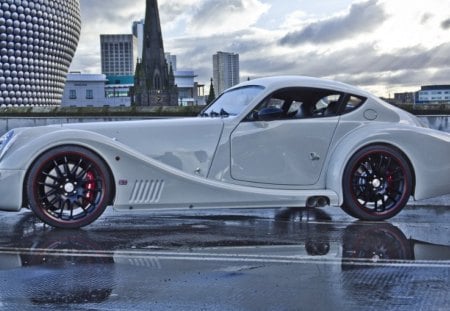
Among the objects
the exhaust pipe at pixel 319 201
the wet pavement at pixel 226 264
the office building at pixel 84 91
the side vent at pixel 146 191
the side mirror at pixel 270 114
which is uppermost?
the office building at pixel 84 91

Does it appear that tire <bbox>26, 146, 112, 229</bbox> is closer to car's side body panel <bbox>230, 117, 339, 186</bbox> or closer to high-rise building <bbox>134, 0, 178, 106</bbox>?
car's side body panel <bbox>230, 117, 339, 186</bbox>

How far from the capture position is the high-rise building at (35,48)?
8606 centimetres

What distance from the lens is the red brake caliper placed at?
215 inches

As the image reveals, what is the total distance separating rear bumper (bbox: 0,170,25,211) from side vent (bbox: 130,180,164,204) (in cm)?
103

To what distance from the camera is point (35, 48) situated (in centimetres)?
9206

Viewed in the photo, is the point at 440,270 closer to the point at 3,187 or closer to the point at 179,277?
the point at 179,277

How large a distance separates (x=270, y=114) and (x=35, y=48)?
3654 inches

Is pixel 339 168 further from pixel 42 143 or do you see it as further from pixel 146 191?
pixel 42 143

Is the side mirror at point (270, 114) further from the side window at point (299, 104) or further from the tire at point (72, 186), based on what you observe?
the tire at point (72, 186)

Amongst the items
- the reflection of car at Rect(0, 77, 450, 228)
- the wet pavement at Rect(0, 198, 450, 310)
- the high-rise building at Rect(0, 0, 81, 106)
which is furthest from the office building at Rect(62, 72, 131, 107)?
the wet pavement at Rect(0, 198, 450, 310)

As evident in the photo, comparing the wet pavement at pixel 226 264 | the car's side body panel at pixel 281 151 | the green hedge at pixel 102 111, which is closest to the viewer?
the wet pavement at pixel 226 264

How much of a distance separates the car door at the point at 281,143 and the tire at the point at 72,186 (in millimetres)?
1316

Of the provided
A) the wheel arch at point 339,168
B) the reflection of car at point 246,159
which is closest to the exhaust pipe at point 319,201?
the reflection of car at point 246,159

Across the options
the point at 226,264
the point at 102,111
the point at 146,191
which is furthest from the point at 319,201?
the point at 102,111
